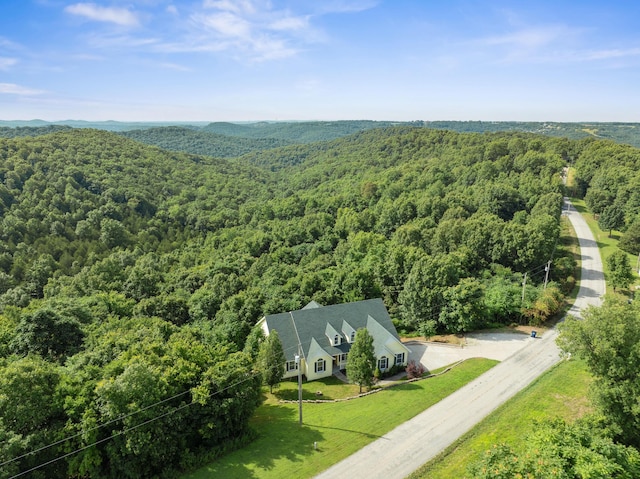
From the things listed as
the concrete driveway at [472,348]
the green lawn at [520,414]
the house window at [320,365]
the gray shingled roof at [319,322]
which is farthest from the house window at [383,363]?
the green lawn at [520,414]

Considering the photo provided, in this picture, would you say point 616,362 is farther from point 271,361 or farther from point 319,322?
point 319,322

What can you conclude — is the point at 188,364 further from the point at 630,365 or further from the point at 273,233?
the point at 273,233

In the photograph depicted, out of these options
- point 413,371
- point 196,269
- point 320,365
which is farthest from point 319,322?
point 196,269

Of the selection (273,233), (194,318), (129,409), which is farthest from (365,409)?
(273,233)

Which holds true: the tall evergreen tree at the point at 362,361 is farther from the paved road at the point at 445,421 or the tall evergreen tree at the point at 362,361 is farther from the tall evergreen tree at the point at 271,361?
the tall evergreen tree at the point at 271,361

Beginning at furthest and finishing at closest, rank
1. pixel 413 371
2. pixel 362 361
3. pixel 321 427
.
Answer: pixel 413 371
pixel 362 361
pixel 321 427

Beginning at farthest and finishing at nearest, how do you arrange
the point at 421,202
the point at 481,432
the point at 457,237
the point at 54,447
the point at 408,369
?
the point at 421,202, the point at 457,237, the point at 408,369, the point at 481,432, the point at 54,447

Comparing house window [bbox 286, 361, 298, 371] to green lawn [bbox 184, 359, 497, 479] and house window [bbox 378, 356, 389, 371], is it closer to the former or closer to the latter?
green lawn [bbox 184, 359, 497, 479]

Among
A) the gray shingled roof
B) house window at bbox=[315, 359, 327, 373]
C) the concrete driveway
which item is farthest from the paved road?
house window at bbox=[315, 359, 327, 373]
